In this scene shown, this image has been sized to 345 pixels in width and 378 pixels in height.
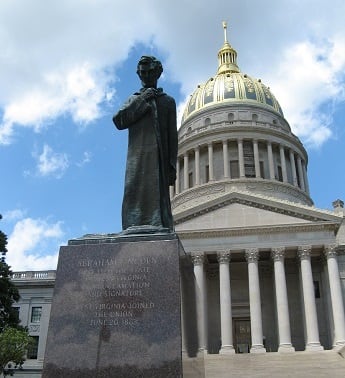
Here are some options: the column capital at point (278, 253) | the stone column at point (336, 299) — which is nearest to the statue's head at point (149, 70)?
the stone column at point (336, 299)

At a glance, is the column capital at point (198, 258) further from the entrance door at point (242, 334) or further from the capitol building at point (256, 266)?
the entrance door at point (242, 334)

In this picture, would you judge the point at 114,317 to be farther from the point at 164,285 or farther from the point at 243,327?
the point at 243,327

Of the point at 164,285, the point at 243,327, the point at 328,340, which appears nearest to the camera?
the point at 164,285

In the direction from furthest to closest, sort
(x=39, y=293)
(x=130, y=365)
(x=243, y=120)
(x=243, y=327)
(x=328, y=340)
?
(x=243, y=120) < (x=39, y=293) < (x=243, y=327) < (x=328, y=340) < (x=130, y=365)

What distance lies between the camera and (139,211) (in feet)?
27.5

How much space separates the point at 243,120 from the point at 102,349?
59.8 metres

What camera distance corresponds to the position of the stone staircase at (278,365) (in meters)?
30.5

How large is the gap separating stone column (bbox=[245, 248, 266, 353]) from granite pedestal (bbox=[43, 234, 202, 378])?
3075 centimetres

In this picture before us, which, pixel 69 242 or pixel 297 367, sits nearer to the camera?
pixel 69 242

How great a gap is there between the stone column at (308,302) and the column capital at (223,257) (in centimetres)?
562

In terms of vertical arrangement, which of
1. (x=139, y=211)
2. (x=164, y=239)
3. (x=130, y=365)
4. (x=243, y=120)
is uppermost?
(x=243, y=120)

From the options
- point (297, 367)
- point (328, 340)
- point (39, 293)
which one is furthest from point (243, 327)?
point (39, 293)

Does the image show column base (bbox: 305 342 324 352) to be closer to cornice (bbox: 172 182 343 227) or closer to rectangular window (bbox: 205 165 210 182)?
cornice (bbox: 172 182 343 227)

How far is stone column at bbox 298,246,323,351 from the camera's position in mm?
36441
